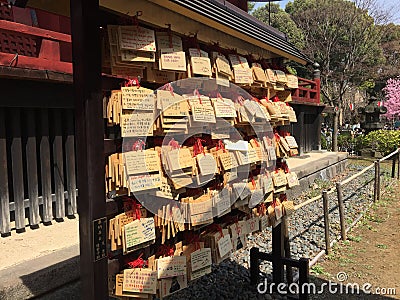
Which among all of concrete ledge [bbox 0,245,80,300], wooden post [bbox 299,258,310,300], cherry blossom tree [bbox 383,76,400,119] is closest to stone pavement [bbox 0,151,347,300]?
concrete ledge [bbox 0,245,80,300]

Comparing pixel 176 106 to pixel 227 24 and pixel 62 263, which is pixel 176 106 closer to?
pixel 227 24

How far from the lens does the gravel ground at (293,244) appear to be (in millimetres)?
4070

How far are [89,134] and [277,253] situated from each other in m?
2.80

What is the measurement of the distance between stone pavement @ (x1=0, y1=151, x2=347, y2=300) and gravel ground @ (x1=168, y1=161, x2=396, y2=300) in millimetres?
1202

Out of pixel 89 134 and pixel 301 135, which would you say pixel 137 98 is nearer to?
pixel 89 134

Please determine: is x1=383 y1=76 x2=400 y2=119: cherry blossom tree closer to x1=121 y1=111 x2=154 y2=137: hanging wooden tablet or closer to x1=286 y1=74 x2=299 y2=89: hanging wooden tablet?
x1=286 y1=74 x2=299 y2=89: hanging wooden tablet

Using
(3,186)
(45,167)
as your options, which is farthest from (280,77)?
(3,186)

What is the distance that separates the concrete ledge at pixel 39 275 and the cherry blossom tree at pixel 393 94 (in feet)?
99.0

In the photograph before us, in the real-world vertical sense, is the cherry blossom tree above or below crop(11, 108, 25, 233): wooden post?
above

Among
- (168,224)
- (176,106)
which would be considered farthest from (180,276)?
(176,106)

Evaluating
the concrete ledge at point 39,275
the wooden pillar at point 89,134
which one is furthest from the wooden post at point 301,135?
the wooden pillar at point 89,134

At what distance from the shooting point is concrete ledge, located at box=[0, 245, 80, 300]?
9.37 feet

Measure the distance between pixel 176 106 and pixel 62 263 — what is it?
1925mm

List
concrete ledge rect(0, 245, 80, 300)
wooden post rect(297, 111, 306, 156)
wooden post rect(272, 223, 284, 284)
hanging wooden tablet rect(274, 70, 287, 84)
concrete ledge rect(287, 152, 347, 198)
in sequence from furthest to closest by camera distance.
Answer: wooden post rect(297, 111, 306, 156) < concrete ledge rect(287, 152, 347, 198) < wooden post rect(272, 223, 284, 284) < hanging wooden tablet rect(274, 70, 287, 84) < concrete ledge rect(0, 245, 80, 300)
